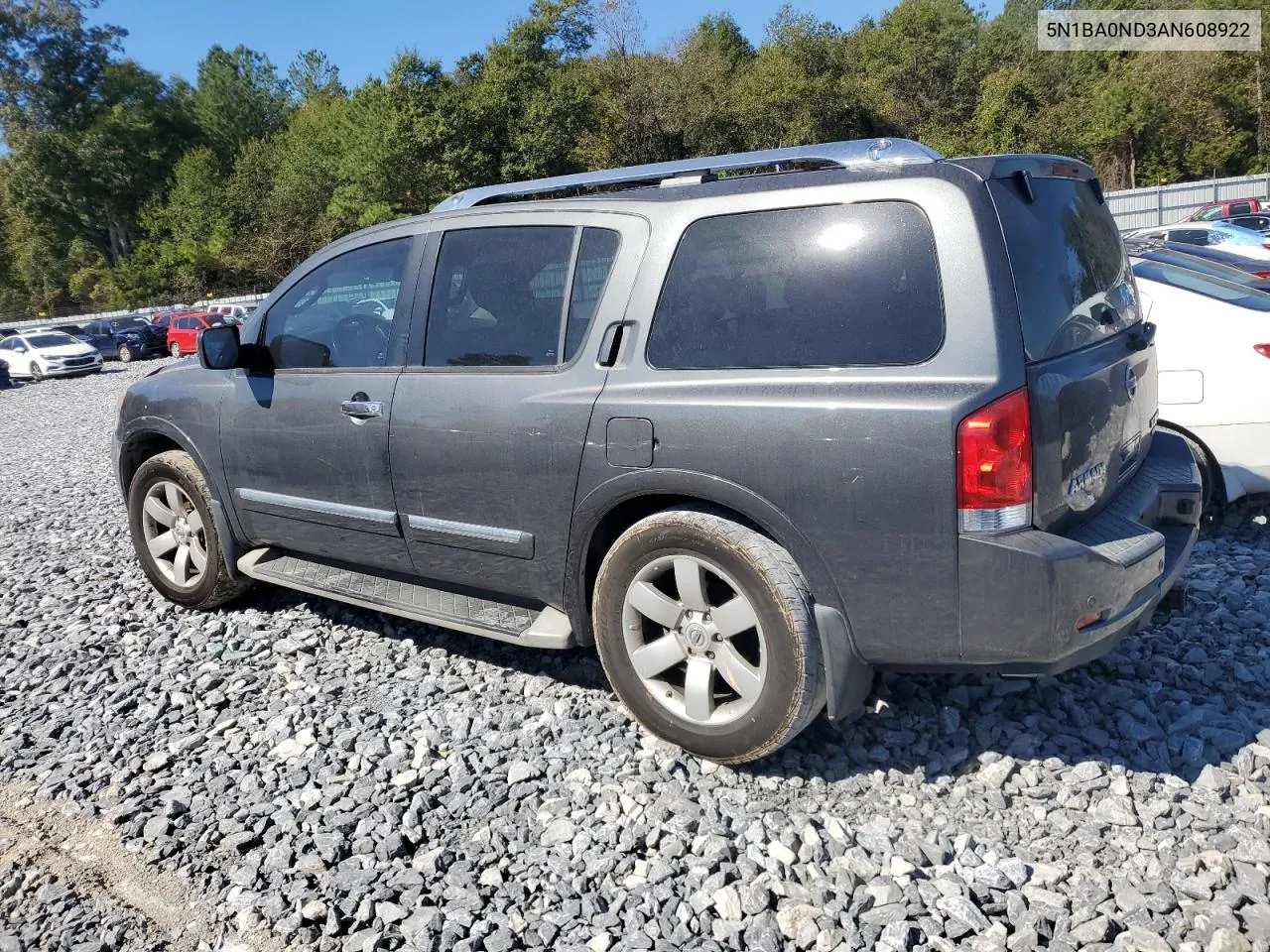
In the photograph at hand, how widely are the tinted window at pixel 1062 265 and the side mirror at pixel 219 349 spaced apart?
322 cm

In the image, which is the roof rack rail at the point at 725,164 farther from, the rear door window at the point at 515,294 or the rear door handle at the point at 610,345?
the rear door handle at the point at 610,345

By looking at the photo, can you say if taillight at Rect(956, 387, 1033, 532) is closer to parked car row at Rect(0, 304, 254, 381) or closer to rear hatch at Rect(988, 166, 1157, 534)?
rear hatch at Rect(988, 166, 1157, 534)

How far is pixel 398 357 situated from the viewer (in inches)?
156

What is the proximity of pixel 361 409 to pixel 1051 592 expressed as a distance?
2.61 metres

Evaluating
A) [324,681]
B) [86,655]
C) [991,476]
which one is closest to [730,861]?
[991,476]

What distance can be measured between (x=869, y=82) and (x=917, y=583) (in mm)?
63179

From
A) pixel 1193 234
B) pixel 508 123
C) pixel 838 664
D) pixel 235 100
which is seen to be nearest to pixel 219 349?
A: pixel 838 664

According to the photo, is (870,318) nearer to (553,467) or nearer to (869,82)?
(553,467)

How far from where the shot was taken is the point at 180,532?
498cm

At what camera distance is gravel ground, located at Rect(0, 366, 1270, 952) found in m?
2.58

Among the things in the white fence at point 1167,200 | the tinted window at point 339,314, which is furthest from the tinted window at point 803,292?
the white fence at point 1167,200

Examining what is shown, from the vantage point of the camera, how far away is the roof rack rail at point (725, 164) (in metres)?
3.05

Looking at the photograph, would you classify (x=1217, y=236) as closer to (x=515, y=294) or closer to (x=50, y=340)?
(x=515, y=294)

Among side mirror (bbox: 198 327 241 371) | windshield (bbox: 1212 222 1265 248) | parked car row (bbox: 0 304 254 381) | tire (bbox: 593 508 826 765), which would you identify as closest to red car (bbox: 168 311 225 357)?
parked car row (bbox: 0 304 254 381)
